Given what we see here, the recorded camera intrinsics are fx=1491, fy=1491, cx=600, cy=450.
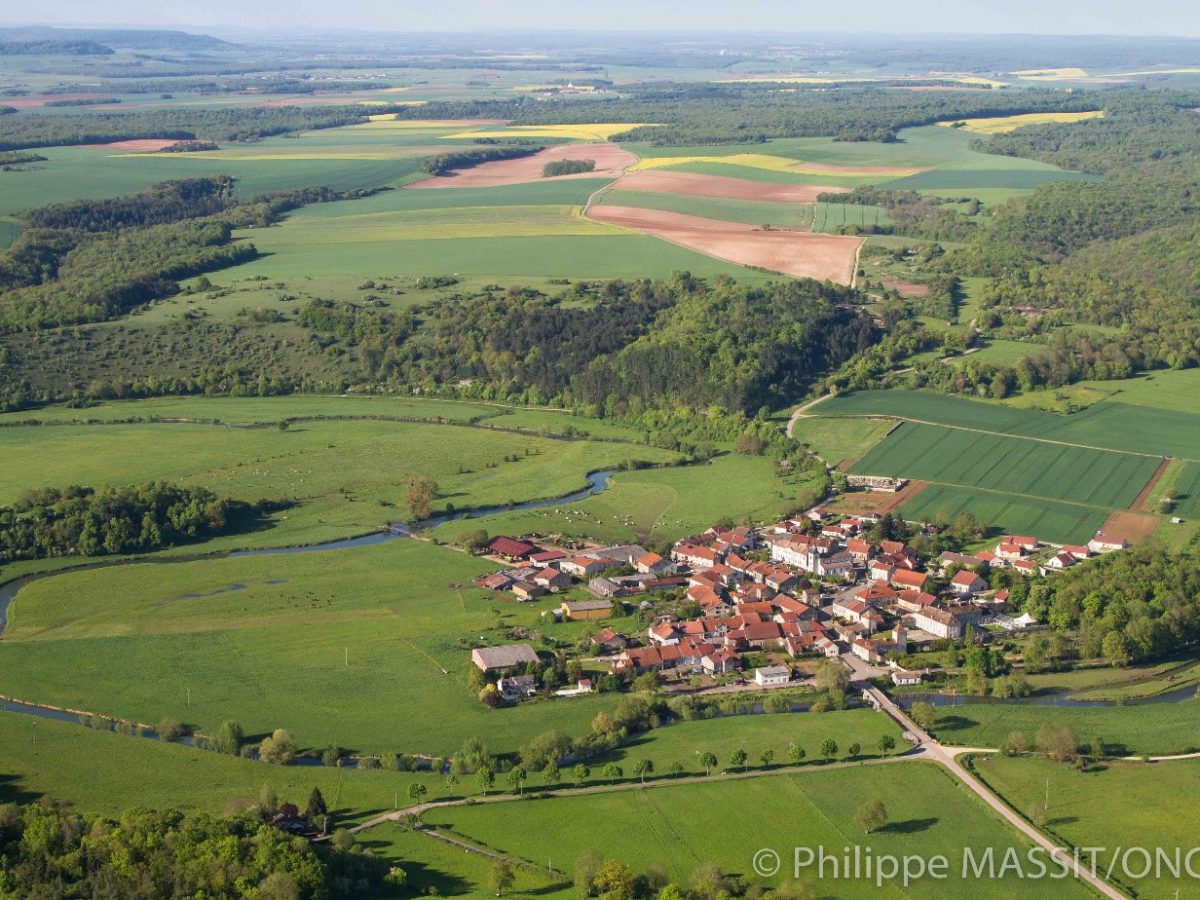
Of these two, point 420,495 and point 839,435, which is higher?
point 839,435

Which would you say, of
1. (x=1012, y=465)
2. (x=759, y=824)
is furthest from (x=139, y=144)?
(x=759, y=824)

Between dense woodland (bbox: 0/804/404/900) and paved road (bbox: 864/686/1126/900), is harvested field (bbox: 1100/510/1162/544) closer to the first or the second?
paved road (bbox: 864/686/1126/900)

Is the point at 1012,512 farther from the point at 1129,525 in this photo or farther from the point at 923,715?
the point at 923,715

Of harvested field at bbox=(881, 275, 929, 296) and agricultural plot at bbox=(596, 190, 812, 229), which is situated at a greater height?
agricultural plot at bbox=(596, 190, 812, 229)

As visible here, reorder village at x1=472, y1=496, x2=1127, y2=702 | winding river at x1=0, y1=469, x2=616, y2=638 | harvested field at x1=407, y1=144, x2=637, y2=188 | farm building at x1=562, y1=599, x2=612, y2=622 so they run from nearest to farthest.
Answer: village at x1=472, y1=496, x2=1127, y2=702 < farm building at x1=562, y1=599, x2=612, y2=622 < winding river at x1=0, y1=469, x2=616, y2=638 < harvested field at x1=407, y1=144, x2=637, y2=188

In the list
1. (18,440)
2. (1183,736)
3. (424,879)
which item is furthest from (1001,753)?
(18,440)

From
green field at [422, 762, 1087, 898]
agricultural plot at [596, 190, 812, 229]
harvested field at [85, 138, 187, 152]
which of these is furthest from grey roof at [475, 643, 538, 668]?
harvested field at [85, 138, 187, 152]

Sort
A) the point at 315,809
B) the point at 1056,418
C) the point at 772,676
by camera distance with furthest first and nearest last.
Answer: the point at 1056,418
the point at 772,676
the point at 315,809
